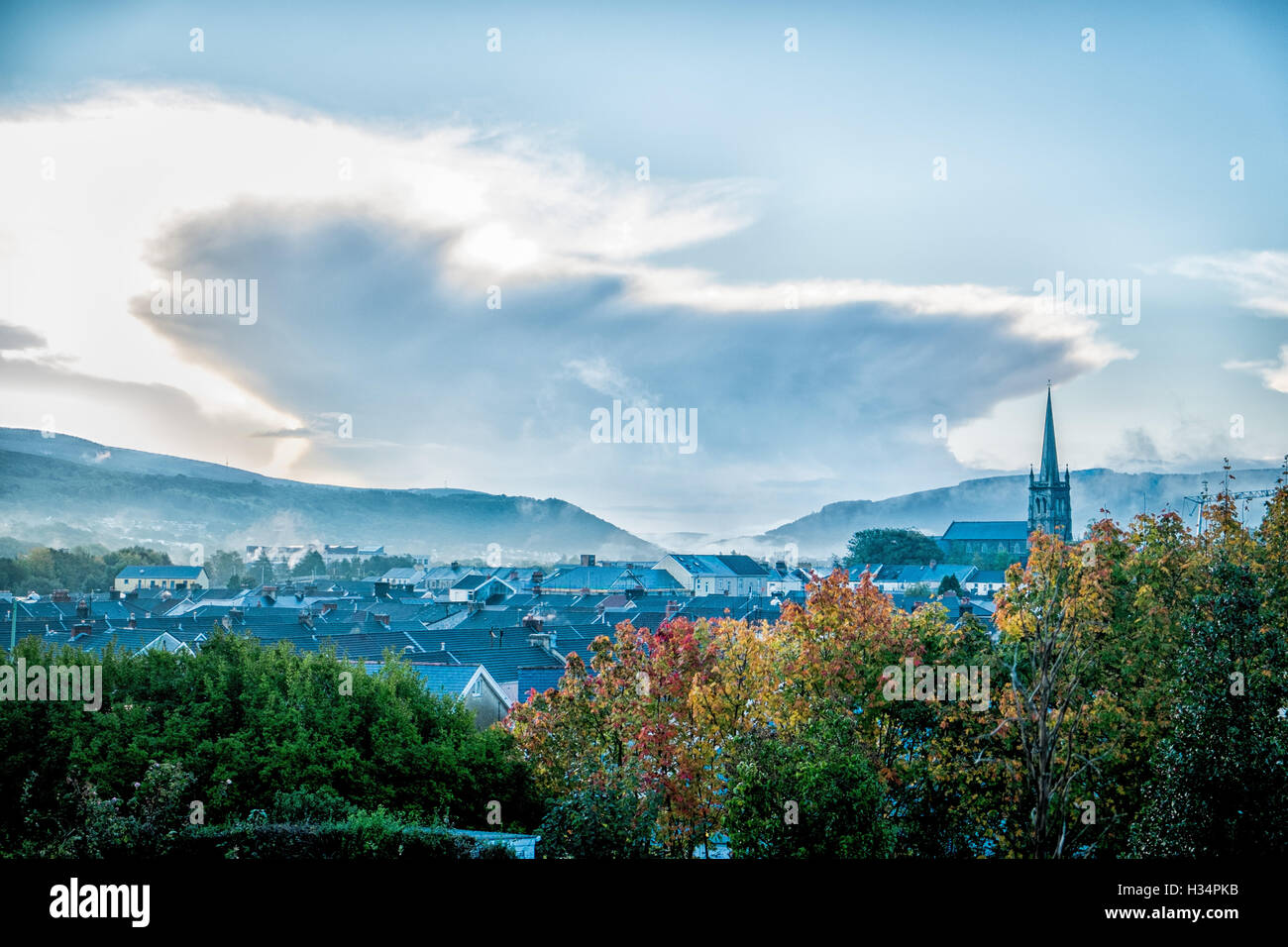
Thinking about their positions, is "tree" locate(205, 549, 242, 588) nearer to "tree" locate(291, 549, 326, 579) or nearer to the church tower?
"tree" locate(291, 549, 326, 579)

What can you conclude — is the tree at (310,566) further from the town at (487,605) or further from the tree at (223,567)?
the tree at (223,567)

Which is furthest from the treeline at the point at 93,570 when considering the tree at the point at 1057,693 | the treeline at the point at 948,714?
the tree at the point at 1057,693

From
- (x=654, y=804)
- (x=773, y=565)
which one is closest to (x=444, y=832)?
(x=654, y=804)

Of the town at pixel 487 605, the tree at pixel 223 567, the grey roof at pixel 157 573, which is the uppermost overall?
the tree at pixel 223 567

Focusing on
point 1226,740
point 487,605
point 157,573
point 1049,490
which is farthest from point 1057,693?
point 1049,490

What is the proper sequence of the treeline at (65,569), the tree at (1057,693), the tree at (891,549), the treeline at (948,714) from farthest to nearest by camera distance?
1. the tree at (891,549)
2. the treeline at (65,569)
3. the tree at (1057,693)
4. the treeline at (948,714)

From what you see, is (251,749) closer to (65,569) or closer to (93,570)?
(65,569)
